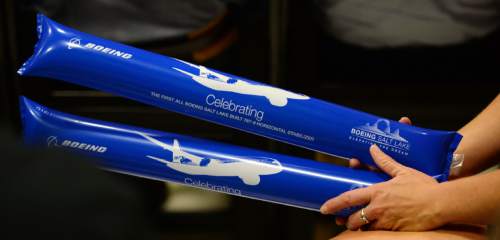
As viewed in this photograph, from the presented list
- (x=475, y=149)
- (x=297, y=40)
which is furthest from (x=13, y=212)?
(x=297, y=40)

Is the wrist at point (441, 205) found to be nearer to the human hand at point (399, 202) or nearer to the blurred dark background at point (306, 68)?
the human hand at point (399, 202)

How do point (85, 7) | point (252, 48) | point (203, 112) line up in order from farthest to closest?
1. point (252, 48)
2. point (85, 7)
3. point (203, 112)

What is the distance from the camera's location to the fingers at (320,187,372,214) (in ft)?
3.20

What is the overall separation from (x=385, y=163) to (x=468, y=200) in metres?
0.14

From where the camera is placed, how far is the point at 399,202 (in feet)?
3.19

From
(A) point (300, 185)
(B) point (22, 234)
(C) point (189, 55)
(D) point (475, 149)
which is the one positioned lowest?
(B) point (22, 234)

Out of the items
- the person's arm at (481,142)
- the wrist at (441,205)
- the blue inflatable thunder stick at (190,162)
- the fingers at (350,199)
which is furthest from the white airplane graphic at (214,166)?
the person's arm at (481,142)

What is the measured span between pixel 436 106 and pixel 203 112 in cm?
72

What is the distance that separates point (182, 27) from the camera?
1369mm

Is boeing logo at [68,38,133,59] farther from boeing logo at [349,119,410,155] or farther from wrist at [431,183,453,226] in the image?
wrist at [431,183,453,226]

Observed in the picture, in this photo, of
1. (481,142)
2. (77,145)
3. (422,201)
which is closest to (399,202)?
(422,201)

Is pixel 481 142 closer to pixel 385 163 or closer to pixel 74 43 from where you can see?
pixel 385 163

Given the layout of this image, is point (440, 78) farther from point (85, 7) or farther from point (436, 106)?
point (85, 7)

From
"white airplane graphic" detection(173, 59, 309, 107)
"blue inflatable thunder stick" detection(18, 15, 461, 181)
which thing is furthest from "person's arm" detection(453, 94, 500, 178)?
"white airplane graphic" detection(173, 59, 309, 107)
